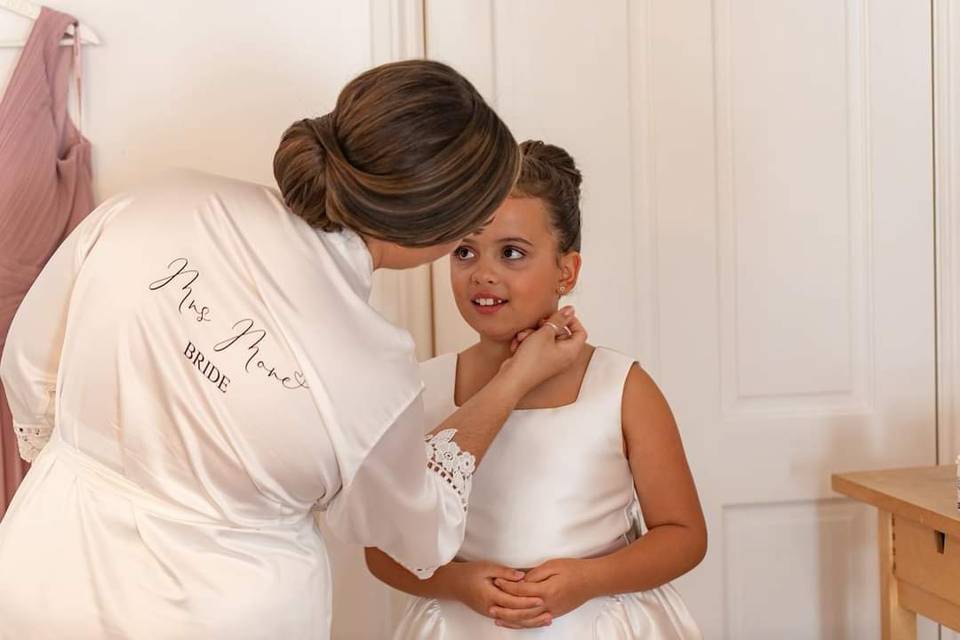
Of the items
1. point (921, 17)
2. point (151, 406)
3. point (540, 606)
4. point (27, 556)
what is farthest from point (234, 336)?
point (921, 17)

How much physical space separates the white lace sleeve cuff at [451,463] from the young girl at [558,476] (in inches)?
10.3

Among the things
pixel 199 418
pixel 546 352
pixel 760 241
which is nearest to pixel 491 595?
pixel 546 352

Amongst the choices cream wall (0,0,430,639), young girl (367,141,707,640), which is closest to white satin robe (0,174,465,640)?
young girl (367,141,707,640)

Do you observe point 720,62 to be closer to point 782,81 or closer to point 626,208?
point 782,81

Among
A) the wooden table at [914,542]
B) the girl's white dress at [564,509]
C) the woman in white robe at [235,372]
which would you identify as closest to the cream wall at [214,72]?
the girl's white dress at [564,509]

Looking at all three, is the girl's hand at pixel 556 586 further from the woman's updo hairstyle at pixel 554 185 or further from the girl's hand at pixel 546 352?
the woman's updo hairstyle at pixel 554 185

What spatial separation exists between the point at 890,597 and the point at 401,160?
1110mm

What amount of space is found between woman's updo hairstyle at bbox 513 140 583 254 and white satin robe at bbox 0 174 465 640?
491mm

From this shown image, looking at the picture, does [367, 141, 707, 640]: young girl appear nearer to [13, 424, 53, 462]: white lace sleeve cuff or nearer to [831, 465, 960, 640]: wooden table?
[831, 465, 960, 640]: wooden table

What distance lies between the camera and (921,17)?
2090mm

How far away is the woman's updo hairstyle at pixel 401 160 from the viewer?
1.04 m

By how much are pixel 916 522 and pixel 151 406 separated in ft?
3.66

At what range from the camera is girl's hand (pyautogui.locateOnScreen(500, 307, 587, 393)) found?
144 cm

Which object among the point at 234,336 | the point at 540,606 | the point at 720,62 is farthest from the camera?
the point at 720,62
